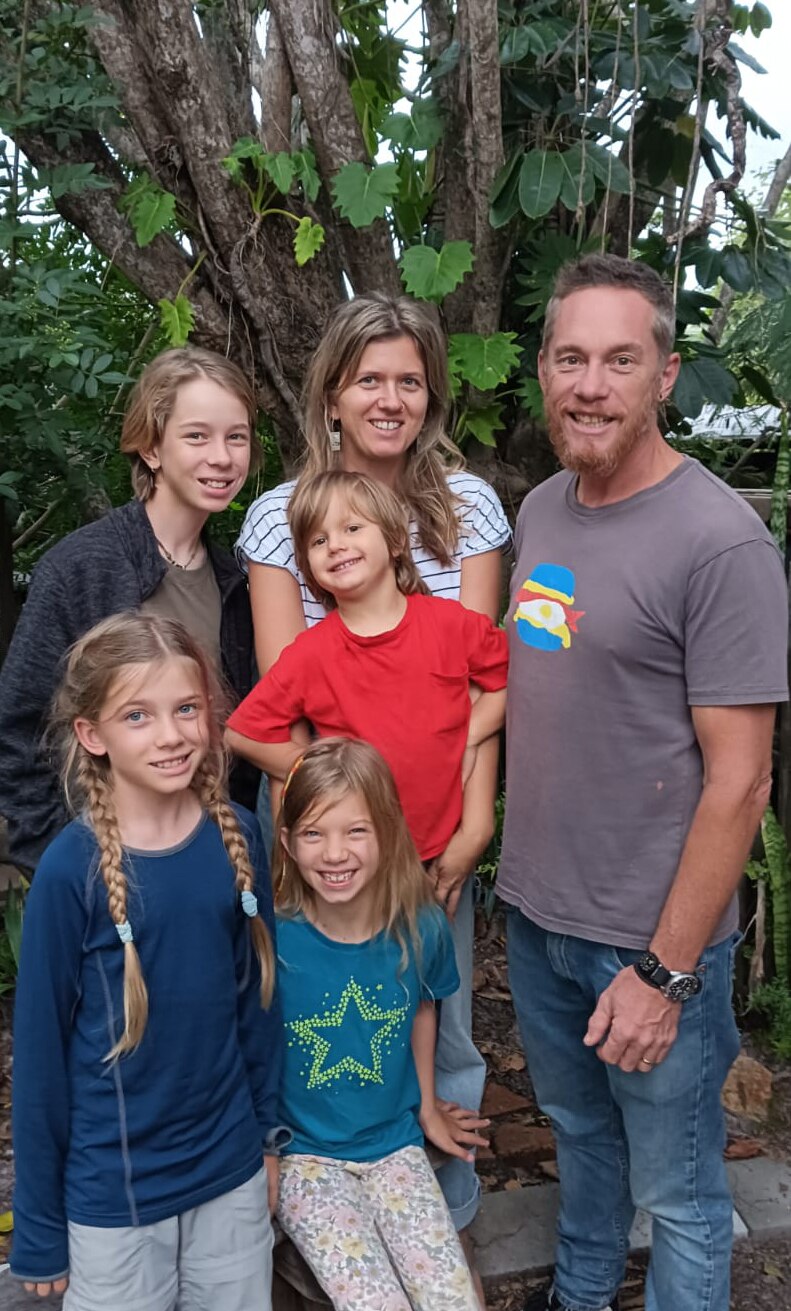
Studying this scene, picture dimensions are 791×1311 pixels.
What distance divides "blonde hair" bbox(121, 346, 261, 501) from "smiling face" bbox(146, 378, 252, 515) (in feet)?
0.05

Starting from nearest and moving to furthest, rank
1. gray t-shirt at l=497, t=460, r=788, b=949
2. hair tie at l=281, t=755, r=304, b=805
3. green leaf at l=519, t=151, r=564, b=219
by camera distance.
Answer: gray t-shirt at l=497, t=460, r=788, b=949 → hair tie at l=281, t=755, r=304, b=805 → green leaf at l=519, t=151, r=564, b=219

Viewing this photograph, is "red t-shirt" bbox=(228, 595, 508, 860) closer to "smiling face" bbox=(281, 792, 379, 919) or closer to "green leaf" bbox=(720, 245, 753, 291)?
"smiling face" bbox=(281, 792, 379, 919)

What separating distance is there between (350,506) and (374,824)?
622 millimetres

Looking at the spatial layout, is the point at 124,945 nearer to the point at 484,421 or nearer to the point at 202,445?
the point at 202,445

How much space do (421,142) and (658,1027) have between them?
283 centimetres

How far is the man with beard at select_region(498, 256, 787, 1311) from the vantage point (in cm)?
180

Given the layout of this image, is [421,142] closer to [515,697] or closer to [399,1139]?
[515,697]

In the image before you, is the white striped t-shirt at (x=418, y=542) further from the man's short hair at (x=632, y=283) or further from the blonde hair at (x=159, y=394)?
the man's short hair at (x=632, y=283)

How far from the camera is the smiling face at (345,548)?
7.10 ft

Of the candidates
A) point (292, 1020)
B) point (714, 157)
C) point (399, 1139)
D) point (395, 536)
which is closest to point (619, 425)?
point (395, 536)

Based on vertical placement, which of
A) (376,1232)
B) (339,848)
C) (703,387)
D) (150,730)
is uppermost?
(703,387)

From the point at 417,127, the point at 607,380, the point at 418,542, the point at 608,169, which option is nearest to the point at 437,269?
the point at 417,127

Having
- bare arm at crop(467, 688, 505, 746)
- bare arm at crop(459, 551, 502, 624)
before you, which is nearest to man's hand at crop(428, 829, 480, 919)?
bare arm at crop(467, 688, 505, 746)

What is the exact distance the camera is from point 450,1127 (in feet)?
7.59
